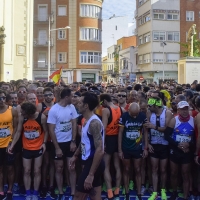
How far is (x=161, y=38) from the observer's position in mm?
58000

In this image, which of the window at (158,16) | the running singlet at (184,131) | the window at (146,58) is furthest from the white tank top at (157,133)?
the window at (158,16)

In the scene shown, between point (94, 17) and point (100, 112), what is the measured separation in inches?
1810

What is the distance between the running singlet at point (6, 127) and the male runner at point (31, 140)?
0.20 m

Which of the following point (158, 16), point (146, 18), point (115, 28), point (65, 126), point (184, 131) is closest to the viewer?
point (184, 131)

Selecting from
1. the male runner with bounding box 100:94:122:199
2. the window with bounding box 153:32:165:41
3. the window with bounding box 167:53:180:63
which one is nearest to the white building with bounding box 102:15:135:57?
the window with bounding box 153:32:165:41

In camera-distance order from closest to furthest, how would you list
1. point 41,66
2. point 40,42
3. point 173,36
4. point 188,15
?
1. point 41,66
2. point 40,42
3. point 173,36
4. point 188,15

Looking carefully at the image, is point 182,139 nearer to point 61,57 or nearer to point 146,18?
point 61,57

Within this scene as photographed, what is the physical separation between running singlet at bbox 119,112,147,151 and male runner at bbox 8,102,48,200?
163 cm

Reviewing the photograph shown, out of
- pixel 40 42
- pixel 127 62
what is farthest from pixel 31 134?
pixel 127 62

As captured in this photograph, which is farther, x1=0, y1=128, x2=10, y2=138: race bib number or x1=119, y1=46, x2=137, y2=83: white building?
x1=119, y1=46, x2=137, y2=83: white building

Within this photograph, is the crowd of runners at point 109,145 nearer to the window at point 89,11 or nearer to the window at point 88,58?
the window at point 88,58

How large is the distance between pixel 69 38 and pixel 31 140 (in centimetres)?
4548

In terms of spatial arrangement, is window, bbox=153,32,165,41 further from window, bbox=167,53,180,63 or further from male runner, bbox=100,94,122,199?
male runner, bbox=100,94,122,199

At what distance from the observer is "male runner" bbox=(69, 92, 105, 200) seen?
5.53 metres
